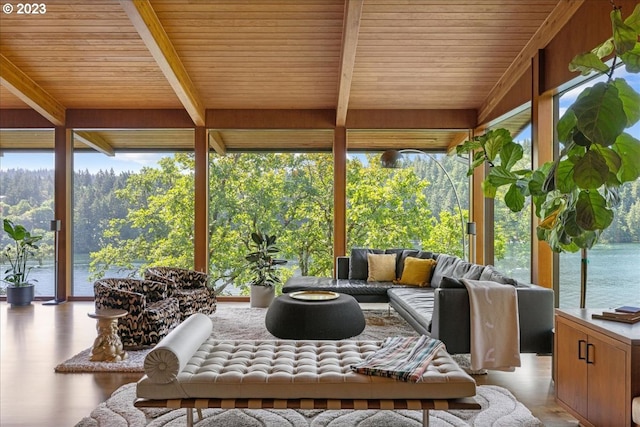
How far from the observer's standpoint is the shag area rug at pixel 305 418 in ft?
10.1

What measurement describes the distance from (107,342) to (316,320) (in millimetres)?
1975

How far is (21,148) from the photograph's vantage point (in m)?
8.07

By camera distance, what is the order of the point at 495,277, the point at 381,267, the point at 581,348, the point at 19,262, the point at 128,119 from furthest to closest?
the point at 128,119 < the point at 19,262 < the point at 381,267 < the point at 495,277 < the point at 581,348

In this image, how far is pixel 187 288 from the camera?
20.8 feet

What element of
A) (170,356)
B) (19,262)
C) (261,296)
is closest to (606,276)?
(170,356)

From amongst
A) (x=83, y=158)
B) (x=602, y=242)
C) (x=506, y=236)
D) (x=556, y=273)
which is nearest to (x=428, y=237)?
(x=506, y=236)

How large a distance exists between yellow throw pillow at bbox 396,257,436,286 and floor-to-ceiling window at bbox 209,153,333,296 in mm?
1866

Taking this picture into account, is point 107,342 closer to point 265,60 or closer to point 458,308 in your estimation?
point 458,308

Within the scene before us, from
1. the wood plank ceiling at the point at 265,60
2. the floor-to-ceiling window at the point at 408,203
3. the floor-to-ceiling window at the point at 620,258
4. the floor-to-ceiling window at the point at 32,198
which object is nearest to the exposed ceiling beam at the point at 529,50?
the wood plank ceiling at the point at 265,60

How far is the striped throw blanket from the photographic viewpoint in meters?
2.67

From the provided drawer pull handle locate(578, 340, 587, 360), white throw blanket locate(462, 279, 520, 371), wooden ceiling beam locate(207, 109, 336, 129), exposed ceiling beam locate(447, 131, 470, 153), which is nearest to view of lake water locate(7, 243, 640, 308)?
white throw blanket locate(462, 279, 520, 371)

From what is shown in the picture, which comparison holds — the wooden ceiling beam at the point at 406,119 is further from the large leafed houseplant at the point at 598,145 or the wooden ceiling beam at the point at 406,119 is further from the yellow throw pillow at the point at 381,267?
the large leafed houseplant at the point at 598,145

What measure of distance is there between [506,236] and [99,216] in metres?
6.53

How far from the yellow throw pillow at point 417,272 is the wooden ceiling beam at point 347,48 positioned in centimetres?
249
